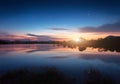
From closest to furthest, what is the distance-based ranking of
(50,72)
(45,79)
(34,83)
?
1. (34,83)
2. (45,79)
3. (50,72)

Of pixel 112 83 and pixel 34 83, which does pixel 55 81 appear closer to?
pixel 34 83

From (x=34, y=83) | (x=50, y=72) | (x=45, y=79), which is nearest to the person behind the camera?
(x=34, y=83)

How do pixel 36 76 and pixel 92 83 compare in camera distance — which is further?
pixel 36 76

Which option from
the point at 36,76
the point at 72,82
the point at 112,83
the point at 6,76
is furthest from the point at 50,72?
the point at 112,83

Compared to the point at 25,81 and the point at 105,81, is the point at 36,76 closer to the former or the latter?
the point at 25,81

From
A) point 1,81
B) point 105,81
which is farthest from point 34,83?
point 105,81

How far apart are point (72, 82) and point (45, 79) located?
98.1 inches

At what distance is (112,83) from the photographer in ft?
48.0

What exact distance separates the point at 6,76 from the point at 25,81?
3.55m

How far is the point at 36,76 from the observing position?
1584cm

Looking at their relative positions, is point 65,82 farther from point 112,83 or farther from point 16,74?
point 16,74

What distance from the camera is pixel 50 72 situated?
1722 centimetres

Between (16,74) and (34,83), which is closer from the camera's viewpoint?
(34,83)

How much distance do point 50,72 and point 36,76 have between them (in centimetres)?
187
